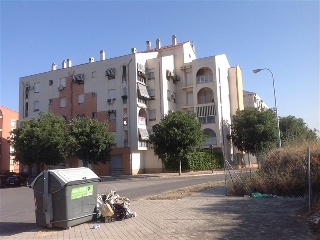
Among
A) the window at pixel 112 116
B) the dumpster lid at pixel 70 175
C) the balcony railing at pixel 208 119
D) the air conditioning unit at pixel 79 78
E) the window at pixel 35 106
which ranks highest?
the air conditioning unit at pixel 79 78

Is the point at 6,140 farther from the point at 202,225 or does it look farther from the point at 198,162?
the point at 202,225

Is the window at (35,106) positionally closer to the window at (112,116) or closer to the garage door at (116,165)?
the window at (112,116)

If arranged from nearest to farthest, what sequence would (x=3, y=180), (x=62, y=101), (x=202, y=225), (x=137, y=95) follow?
(x=202, y=225) → (x=3, y=180) → (x=137, y=95) → (x=62, y=101)

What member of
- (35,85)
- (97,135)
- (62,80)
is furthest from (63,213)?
A: (35,85)

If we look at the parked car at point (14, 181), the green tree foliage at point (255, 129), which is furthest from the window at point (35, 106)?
the green tree foliage at point (255, 129)

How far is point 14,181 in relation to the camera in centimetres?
3091

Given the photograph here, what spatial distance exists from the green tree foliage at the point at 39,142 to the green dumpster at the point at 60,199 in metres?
28.0

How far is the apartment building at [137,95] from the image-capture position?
42875mm

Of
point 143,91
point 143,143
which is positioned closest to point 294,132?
point 143,143

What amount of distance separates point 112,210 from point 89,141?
26.9 meters

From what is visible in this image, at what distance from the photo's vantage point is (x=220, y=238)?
282 inches

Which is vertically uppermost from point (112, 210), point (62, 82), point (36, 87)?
point (62, 82)

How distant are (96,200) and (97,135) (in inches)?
1048

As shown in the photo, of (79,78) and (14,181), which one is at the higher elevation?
(79,78)
